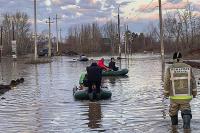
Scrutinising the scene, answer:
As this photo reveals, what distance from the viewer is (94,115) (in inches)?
631

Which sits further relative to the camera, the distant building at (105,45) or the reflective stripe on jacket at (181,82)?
the distant building at (105,45)

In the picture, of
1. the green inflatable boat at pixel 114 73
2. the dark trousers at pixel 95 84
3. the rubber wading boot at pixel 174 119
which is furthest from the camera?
the green inflatable boat at pixel 114 73

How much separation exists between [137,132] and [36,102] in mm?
8969

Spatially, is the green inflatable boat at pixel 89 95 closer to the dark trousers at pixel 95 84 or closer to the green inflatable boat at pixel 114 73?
the dark trousers at pixel 95 84

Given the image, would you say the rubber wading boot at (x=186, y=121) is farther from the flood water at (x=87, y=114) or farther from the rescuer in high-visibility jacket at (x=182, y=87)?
the flood water at (x=87, y=114)

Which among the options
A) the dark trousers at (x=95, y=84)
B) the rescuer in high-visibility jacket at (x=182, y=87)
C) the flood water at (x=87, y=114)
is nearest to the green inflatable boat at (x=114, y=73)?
the flood water at (x=87, y=114)

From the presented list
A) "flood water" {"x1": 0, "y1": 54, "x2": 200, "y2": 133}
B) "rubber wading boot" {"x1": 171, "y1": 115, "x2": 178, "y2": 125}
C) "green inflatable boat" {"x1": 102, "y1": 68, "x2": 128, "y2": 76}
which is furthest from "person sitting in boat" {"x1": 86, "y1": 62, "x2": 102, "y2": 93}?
"green inflatable boat" {"x1": 102, "y1": 68, "x2": 128, "y2": 76}

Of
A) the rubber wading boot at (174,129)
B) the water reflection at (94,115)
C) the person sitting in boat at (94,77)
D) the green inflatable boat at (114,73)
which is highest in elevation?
the person sitting in boat at (94,77)

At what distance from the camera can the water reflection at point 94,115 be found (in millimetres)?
14009

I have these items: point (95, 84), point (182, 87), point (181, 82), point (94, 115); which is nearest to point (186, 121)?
point (182, 87)

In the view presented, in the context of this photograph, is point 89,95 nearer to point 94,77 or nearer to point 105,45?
point 94,77

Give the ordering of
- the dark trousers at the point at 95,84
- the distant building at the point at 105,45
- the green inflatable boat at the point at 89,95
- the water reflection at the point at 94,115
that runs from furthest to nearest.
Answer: the distant building at the point at 105,45, the green inflatable boat at the point at 89,95, the dark trousers at the point at 95,84, the water reflection at the point at 94,115

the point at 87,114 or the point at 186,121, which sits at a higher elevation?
the point at 186,121

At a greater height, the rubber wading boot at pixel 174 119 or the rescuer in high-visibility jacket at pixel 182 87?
the rescuer in high-visibility jacket at pixel 182 87
